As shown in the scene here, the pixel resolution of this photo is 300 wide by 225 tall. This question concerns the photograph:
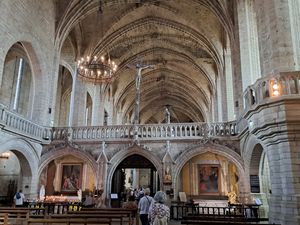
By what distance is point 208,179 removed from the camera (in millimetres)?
19469

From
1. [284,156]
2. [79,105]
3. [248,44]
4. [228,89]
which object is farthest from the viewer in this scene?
[79,105]

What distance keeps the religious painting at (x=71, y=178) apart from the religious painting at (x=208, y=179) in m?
7.88

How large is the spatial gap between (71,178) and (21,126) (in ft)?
18.5

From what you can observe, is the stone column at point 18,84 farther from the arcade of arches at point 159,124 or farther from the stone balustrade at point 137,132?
the stone balustrade at point 137,132

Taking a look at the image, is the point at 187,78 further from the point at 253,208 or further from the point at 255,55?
the point at 253,208

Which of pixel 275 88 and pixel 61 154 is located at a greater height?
pixel 275 88

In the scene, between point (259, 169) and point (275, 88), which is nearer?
point (275, 88)

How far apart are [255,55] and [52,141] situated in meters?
10.5

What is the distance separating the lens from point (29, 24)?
42.3ft

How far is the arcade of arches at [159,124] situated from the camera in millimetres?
7938

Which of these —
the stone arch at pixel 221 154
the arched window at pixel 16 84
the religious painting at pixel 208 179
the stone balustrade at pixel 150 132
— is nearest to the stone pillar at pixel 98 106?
the arched window at pixel 16 84

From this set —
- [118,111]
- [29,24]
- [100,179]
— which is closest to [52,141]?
[100,179]

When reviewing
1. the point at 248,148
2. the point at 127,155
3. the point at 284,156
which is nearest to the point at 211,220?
the point at 284,156

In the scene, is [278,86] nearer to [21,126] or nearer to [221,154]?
[221,154]
